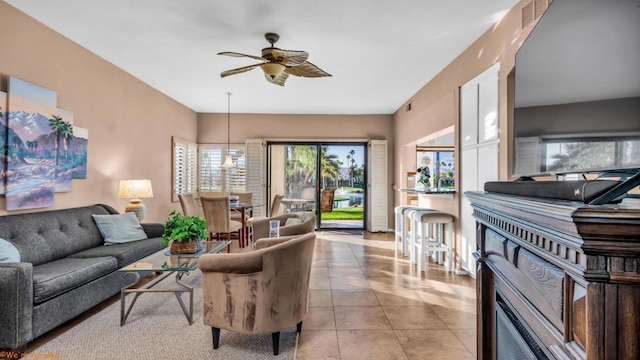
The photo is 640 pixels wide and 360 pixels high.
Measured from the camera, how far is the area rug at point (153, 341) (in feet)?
7.23

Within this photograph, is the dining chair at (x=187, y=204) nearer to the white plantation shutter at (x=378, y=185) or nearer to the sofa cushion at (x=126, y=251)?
the sofa cushion at (x=126, y=251)

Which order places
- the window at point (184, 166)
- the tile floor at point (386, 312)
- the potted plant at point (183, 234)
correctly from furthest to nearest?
the window at point (184, 166) < the potted plant at point (183, 234) < the tile floor at point (386, 312)

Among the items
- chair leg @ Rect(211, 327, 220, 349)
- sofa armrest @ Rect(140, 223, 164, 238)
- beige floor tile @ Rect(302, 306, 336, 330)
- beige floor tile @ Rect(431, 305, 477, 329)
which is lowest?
beige floor tile @ Rect(302, 306, 336, 330)

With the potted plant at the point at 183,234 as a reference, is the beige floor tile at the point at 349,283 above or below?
below

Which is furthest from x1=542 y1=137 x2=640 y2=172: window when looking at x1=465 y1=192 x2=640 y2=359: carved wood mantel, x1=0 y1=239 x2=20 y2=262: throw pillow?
x1=0 y1=239 x2=20 y2=262: throw pillow

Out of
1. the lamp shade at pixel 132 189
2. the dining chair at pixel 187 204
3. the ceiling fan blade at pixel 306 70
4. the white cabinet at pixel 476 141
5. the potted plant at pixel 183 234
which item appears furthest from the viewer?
the dining chair at pixel 187 204

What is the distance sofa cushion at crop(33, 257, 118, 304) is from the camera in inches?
90.0

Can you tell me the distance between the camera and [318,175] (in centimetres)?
752

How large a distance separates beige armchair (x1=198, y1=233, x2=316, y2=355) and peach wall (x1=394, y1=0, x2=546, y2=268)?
2.21m

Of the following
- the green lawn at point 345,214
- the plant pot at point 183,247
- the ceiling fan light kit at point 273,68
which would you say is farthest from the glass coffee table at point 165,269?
the green lawn at point 345,214

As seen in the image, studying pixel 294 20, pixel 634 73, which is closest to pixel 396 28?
pixel 294 20

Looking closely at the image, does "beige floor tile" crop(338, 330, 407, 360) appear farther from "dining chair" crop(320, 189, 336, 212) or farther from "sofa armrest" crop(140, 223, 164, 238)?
"dining chair" crop(320, 189, 336, 212)

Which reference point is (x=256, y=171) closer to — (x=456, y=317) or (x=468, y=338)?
(x=456, y=317)

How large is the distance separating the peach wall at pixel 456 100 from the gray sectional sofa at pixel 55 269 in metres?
3.88
